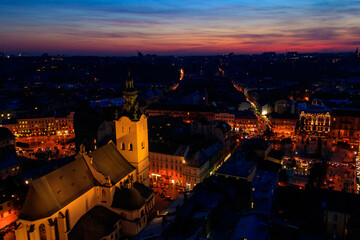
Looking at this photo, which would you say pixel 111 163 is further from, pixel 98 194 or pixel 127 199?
pixel 127 199

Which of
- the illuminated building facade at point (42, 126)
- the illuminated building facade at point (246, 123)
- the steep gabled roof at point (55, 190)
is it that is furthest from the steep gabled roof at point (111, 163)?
the illuminated building facade at point (246, 123)

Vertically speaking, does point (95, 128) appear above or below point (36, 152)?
above

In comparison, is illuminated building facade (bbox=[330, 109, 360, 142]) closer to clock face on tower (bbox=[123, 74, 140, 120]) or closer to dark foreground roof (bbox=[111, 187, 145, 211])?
clock face on tower (bbox=[123, 74, 140, 120])

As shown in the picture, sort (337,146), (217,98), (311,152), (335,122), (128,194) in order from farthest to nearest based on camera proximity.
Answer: (217,98), (335,122), (337,146), (311,152), (128,194)

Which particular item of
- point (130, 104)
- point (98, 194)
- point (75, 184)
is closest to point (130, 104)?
point (130, 104)

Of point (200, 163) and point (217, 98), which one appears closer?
point (200, 163)

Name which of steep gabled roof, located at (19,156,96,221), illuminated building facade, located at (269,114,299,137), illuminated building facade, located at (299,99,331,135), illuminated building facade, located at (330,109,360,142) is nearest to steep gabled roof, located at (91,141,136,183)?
steep gabled roof, located at (19,156,96,221)

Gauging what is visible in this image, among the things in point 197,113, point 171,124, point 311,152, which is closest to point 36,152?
point 171,124

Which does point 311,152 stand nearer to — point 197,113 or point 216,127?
point 216,127
